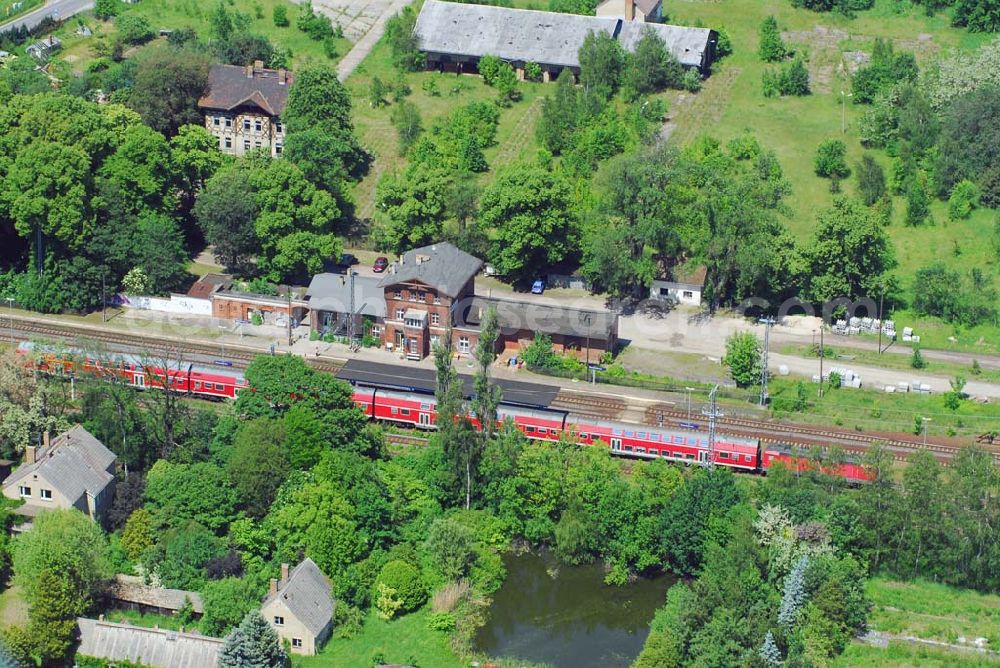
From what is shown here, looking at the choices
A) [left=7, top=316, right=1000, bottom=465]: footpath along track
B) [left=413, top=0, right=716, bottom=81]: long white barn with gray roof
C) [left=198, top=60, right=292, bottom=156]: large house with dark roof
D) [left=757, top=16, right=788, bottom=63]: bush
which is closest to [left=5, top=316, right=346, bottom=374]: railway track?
[left=7, top=316, right=1000, bottom=465]: footpath along track

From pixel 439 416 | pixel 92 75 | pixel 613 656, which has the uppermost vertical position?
pixel 92 75

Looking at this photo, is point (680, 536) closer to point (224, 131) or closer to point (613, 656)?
point (613, 656)

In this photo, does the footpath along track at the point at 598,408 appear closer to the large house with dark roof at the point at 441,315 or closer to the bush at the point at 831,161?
the large house with dark roof at the point at 441,315

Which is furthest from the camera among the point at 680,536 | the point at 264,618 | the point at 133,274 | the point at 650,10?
the point at 650,10

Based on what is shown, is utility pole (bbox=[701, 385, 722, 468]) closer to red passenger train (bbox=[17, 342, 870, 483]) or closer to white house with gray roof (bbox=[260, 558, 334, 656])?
red passenger train (bbox=[17, 342, 870, 483])

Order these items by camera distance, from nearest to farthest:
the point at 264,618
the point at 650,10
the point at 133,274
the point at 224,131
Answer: the point at 264,618 → the point at 133,274 → the point at 224,131 → the point at 650,10

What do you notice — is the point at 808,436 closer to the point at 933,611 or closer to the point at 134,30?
the point at 933,611

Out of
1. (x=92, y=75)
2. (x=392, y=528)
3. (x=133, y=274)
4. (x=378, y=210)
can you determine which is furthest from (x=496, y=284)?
(x=92, y=75)
